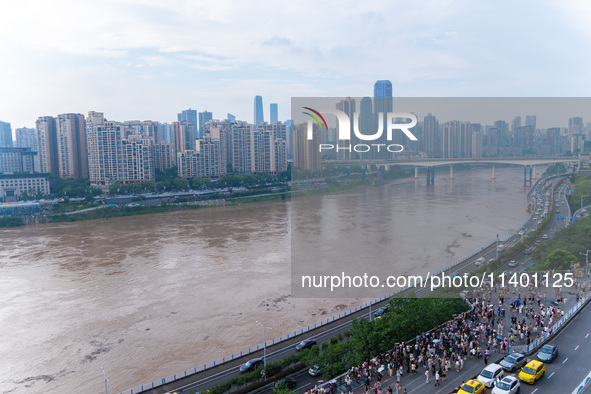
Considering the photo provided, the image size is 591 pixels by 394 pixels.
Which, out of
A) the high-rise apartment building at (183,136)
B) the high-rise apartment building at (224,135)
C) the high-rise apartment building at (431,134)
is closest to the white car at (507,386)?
the high-rise apartment building at (224,135)

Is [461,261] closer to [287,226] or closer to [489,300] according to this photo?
[489,300]

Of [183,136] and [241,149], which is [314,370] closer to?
[241,149]

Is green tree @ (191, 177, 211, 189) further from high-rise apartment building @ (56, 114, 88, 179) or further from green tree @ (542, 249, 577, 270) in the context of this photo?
green tree @ (542, 249, 577, 270)

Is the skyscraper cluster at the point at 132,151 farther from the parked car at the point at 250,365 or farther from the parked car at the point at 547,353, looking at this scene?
the parked car at the point at 547,353

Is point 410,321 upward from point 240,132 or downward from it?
downward

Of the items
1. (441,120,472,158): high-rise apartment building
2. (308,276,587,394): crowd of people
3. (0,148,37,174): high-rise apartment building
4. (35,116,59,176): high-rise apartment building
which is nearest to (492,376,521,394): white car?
(308,276,587,394): crowd of people

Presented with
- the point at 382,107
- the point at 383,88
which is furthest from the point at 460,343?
the point at 383,88

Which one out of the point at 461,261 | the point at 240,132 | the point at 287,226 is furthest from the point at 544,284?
the point at 240,132
